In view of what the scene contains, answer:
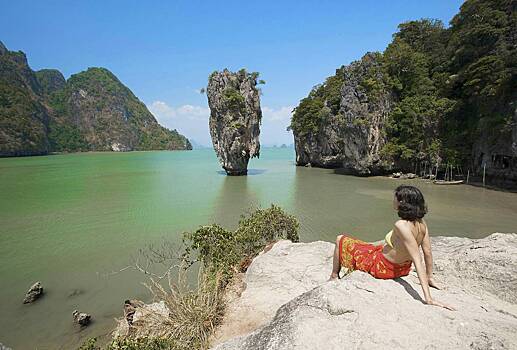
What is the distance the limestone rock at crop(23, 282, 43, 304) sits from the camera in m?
5.96

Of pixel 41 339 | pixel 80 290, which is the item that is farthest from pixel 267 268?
pixel 80 290

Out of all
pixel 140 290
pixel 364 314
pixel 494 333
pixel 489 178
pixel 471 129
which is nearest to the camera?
pixel 494 333

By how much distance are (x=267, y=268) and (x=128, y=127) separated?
12439 cm

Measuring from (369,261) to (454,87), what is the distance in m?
27.7

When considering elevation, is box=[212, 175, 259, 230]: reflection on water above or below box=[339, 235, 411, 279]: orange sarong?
below

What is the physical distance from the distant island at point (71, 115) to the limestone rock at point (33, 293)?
231 feet

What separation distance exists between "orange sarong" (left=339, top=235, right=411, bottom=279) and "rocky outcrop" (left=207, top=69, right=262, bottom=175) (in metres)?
23.4

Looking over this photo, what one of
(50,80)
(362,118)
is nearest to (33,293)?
(362,118)

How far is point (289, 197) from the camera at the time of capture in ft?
54.5

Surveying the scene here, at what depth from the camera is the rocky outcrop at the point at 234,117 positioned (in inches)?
1023

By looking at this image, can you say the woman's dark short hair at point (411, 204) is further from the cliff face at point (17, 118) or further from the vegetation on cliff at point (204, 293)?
the cliff face at point (17, 118)

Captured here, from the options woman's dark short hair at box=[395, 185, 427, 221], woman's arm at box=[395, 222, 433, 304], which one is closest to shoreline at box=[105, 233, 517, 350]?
woman's arm at box=[395, 222, 433, 304]

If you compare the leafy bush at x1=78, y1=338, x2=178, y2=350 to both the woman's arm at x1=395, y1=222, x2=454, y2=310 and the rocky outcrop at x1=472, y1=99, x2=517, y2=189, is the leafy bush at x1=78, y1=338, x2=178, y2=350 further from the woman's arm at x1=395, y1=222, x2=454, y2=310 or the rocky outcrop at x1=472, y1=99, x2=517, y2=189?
the rocky outcrop at x1=472, y1=99, x2=517, y2=189

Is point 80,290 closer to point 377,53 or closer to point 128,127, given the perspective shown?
point 377,53
